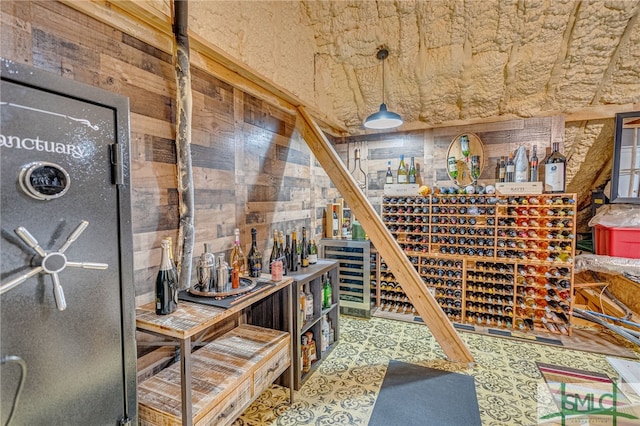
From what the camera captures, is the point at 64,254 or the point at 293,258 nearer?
the point at 64,254

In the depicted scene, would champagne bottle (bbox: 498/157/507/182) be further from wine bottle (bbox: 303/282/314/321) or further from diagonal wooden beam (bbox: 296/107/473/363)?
wine bottle (bbox: 303/282/314/321)

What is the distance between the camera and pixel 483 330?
9.12 ft

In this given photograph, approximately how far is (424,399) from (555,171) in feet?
7.75

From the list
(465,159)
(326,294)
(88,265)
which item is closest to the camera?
(88,265)

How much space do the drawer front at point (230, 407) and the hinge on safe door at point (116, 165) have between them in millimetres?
993

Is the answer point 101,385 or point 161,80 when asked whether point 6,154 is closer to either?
point 101,385

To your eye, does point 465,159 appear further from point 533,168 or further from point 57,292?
point 57,292

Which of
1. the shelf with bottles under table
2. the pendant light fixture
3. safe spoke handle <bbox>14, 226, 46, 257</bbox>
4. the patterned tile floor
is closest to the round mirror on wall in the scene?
the pendant light fixture

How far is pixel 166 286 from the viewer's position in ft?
4.15

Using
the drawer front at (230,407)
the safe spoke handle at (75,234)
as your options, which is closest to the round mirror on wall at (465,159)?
the drawer front at (230,407)

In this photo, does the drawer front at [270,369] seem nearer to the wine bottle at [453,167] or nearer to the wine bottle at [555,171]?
the wine bottle at [453,167]

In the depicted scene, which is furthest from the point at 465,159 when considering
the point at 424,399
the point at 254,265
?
the point at 254,265

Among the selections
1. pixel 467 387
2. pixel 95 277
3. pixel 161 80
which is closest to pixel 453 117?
pixel 467 387

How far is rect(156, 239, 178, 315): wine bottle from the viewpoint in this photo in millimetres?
1247
